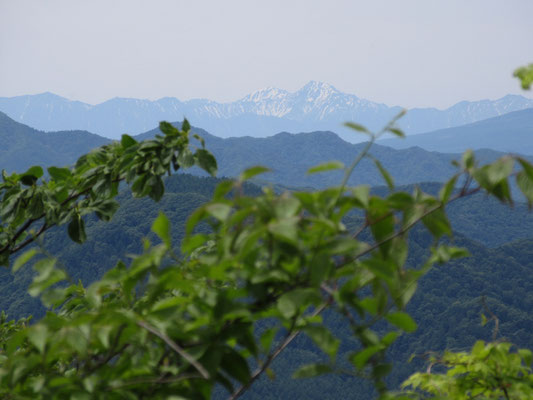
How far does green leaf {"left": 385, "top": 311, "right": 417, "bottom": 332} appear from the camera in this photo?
0.97 meters

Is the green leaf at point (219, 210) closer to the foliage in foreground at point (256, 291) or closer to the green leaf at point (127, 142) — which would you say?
the foliage in foreground at point (256, 291)

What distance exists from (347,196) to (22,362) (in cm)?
70

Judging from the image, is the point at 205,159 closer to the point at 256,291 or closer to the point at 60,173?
the point at 60,173

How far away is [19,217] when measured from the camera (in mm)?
2682

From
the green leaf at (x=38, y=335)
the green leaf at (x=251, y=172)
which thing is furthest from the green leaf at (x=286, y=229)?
the green leaf at (x=38, y=335)

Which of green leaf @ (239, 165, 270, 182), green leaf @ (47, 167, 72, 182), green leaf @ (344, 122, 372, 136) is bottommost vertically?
green leaf @ (47, 167, 72, 182)

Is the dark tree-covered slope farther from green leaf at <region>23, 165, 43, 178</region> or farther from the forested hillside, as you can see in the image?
green leaf at <region>23, 165, 43, 178</region>

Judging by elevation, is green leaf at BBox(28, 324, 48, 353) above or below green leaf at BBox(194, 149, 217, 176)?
below

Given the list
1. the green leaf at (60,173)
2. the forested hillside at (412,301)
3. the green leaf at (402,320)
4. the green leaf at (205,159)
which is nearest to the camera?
the green leaf at (402,320)

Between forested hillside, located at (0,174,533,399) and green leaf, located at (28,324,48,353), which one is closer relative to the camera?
green leaf, located at (28,324,48,353)

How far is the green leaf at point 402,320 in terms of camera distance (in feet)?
3.18

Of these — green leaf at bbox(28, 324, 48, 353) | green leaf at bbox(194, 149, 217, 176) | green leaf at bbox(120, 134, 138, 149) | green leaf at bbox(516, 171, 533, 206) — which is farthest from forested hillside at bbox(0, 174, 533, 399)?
green leaf at bbox(516, 171, 533, 206)

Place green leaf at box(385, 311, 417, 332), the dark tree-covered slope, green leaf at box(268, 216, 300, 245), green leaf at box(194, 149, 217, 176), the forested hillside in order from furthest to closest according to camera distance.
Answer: the dark tree-covered slope, the forested hillside, green leaf at box(194, 149, 217, 176), green leaf at box(385, 311, 417, 332), green leaf at box(268, 216, 300, 245)

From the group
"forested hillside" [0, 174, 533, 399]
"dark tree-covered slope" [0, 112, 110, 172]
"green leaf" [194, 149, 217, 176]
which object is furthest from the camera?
"dark tree-covered slope" [0, 112, 110, 172]
